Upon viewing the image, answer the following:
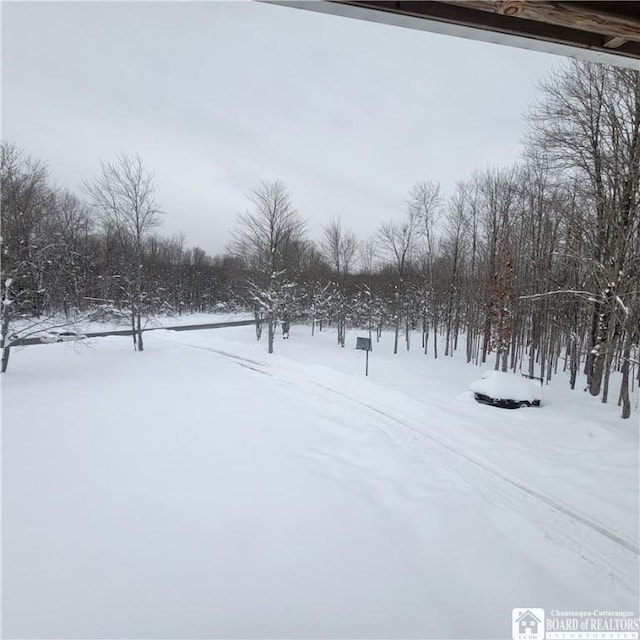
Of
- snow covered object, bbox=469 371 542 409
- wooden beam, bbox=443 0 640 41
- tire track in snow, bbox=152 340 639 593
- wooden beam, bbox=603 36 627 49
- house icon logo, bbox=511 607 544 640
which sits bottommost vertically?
house icon logo, bbox=511 607 544 640

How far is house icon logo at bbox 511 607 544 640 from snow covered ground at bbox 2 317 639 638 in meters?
0.06

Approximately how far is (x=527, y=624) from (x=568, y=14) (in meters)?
4.67

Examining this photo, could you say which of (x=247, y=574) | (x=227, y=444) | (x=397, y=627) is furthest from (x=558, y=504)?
(x=227, y=444)

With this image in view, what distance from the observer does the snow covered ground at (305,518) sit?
8.76ft

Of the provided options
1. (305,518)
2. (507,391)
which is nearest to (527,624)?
(305,518)

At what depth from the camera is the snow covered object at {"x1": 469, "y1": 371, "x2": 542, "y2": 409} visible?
878 cm

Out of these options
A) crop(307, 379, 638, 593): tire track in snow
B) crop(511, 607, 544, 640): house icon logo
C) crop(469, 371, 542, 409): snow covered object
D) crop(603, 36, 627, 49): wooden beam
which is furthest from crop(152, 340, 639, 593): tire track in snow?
crop(603, 36, 627, 49): wooden beam

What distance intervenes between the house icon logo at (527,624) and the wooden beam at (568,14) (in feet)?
15.0

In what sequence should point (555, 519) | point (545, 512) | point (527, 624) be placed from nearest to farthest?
point (527, 624), point (555, 519), point (545, 512)

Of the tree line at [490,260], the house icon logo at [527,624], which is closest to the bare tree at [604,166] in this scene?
the tree line at [490,260]

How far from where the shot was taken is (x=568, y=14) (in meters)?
1.88

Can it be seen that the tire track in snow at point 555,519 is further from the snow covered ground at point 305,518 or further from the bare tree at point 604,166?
the bare tree at point 604,166

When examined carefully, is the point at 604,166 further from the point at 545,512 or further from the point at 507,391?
the point at 545,512

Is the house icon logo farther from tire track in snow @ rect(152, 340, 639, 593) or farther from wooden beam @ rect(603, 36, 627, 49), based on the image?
wooden beam @ rect(603, 36, 627, 49)
